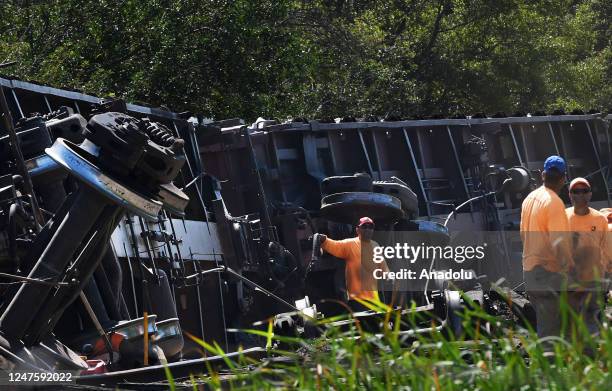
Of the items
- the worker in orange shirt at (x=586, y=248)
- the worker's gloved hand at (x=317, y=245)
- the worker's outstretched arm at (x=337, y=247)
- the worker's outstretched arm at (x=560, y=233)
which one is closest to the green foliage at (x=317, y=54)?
the worker's gloved hand at (x=317, y=245)

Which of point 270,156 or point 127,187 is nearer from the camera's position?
point 127,187

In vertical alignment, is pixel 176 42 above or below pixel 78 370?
above

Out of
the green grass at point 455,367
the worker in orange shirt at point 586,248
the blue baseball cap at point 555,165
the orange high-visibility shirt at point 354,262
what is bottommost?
the orange high-visibility shirt at point 354,262

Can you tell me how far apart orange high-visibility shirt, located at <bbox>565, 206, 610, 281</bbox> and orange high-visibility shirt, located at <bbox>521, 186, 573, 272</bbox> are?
4.6 inches

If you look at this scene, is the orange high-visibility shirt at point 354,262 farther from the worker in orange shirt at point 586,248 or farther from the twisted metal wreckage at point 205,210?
the worker in orange shirt at point 586,248

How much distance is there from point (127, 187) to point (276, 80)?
1559cm

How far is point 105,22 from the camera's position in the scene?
2295 centimetres

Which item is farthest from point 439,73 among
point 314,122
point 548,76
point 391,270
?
point 391,270

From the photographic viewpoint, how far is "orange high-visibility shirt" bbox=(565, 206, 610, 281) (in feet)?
28.7

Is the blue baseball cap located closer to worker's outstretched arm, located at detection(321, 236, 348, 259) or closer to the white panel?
the white panel

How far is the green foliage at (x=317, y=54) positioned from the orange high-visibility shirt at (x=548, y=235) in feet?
31.4

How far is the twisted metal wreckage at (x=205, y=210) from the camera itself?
885cm

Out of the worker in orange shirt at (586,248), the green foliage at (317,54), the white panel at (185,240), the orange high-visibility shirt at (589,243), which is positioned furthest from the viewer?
the green foliage at (317,54)

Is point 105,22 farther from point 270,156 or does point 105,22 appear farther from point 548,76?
point 548,76
